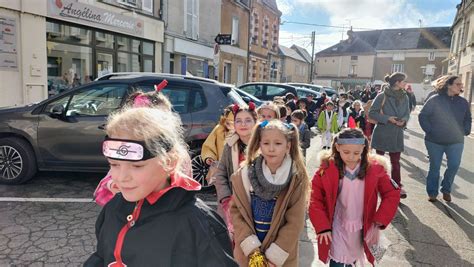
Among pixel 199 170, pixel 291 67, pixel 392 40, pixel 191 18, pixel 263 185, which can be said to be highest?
pixel 392 40

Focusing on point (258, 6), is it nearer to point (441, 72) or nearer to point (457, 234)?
point (457, 234)

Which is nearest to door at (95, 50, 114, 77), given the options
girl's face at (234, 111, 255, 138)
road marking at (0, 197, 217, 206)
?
road marking at (0, 197, 217, 206)

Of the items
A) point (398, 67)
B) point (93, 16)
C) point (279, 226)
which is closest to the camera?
point (279, 226)

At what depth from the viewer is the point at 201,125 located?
17.6 ft

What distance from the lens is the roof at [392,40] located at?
178 feet

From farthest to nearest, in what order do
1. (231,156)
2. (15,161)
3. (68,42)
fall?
(68,42) < (15,161) < (231,156)

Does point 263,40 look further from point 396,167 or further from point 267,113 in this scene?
point 267,113

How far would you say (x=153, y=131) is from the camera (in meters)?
1.36

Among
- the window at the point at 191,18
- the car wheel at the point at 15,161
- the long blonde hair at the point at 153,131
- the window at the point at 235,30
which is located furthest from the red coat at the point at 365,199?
the window at the point at 235,30

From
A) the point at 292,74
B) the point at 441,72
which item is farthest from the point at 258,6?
the point at 441,72

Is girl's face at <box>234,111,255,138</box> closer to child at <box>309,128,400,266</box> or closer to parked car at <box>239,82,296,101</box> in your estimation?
child at <box>309,128,400,266</box>

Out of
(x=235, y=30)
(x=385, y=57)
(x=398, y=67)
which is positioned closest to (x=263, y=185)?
(x=235, y=30)

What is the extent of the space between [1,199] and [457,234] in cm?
546

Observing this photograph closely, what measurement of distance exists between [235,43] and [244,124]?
70.2 ft
